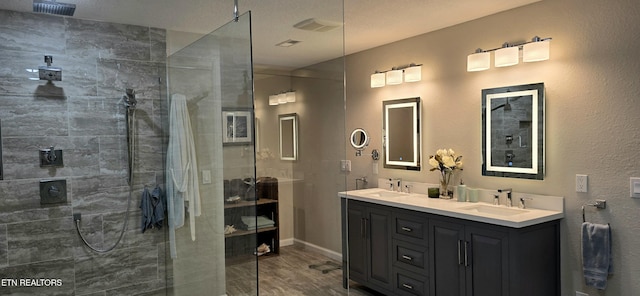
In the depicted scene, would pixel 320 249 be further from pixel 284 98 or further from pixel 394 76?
pixel 394 76

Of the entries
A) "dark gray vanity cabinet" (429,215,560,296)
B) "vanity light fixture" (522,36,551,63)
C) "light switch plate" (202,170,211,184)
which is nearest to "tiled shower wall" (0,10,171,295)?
"light switch plate" (202,170,211,184)

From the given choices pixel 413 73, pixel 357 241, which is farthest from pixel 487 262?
pixel 413 73

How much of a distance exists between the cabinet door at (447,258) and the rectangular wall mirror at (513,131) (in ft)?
2.11

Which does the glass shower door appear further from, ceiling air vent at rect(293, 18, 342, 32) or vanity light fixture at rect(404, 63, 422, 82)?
vanity light fixture at rect(404, 63, 422, 82)

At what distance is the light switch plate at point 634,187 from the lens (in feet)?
8.22

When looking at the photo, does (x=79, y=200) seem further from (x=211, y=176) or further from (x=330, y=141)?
(x=330, y=141)

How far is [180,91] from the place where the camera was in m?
3.08

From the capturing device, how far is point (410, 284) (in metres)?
3.30

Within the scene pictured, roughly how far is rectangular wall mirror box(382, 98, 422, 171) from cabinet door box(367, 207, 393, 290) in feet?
2.18

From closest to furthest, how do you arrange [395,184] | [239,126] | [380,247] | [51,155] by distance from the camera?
[239,126] → [51,155] → [380,247] → [395,184]

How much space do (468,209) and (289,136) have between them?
144 centimetres

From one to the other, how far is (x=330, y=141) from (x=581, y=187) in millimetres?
1682

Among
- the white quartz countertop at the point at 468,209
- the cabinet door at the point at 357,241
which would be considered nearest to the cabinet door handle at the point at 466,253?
the white quartz countertop at the point at 468,209

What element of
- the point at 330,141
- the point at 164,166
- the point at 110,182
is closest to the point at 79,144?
the point at 110,182
